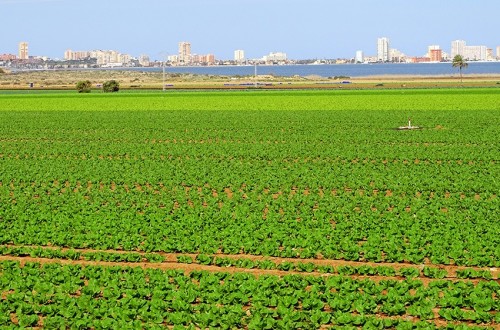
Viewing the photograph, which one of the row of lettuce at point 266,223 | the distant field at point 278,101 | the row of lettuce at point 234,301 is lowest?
the row of lettuce at point 234,301

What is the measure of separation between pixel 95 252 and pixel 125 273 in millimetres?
2554

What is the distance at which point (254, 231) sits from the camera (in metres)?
19.3

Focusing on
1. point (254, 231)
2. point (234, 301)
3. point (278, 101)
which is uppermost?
point (278, 101)

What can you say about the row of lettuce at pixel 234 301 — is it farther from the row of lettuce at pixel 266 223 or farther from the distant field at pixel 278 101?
the distant field at pixel 278 101

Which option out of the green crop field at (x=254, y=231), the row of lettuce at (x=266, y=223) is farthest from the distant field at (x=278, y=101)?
the row of lettuce at (x=266, y=223)

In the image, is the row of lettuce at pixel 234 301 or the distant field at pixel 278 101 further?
the distant field at pixel 278 101

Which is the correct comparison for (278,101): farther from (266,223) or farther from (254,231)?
(254,231)

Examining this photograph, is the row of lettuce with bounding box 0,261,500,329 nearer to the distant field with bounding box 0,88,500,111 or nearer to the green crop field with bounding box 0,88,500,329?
the green crop field with bounding box 0,88,500,329

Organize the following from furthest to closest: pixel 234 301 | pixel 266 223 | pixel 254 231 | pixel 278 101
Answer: pixel 278 101
pixel 266 223
pixel 254 231
pixel 234 301

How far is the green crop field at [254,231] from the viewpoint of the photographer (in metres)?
13.5

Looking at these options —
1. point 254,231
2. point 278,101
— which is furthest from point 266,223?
point 278,101

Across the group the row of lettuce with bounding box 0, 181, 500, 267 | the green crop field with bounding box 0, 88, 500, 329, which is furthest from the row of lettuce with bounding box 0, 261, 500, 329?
the row of lettuce with bounding box 0, 181, 500, 267

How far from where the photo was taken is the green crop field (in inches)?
532

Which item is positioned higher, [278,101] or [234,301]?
[278,101]
